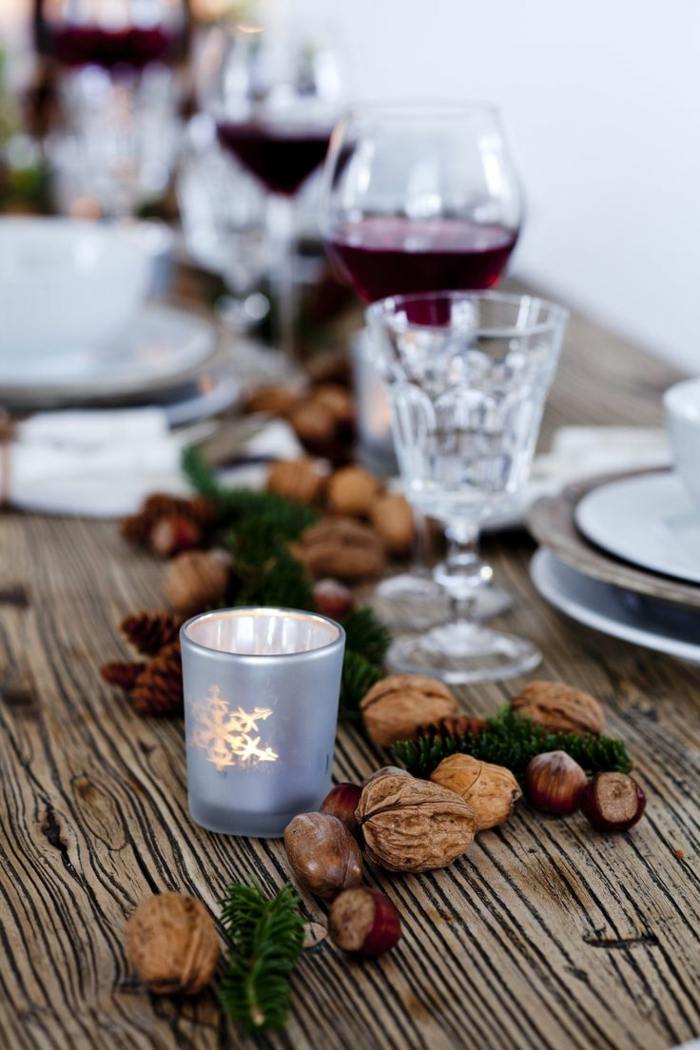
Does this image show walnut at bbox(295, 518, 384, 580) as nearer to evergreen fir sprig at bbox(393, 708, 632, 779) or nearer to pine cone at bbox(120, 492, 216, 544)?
pine cone at bbox(120, 492, 216, 544)

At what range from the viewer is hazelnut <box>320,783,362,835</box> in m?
0.63

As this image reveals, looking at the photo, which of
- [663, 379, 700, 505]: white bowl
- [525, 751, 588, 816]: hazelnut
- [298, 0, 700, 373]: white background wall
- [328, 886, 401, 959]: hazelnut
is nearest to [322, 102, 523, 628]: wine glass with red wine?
[663, 379, 700, 505]: white bowl

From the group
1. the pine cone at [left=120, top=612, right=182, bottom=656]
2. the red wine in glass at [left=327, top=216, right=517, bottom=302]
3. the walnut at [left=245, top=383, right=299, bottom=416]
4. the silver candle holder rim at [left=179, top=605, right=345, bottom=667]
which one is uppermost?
the red wine in glass at [left=327, top=216, right=517, bottom=302]

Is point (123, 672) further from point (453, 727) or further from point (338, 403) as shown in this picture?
point (338, 403)

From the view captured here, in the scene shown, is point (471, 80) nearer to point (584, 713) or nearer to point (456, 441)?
point (456, 441)

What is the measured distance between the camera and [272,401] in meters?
1.38

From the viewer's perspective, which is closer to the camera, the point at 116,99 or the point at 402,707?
the point at 402,707

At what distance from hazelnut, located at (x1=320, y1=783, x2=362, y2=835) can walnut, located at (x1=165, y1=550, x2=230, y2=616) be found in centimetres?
29

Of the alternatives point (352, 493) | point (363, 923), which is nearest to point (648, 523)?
A: point (352, 493)

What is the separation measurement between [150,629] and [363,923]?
313 millimetres

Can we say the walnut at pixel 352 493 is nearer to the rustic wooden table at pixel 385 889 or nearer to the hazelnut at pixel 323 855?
the rustic wooden table at pixel 385 889

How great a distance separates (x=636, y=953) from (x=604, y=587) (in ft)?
1.18

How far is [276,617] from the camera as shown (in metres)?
0.66

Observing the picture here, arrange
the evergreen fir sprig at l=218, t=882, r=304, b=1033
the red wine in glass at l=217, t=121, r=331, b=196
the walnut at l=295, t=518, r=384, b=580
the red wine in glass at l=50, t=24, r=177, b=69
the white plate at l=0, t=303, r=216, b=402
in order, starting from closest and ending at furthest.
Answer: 1. the evergreen fir sprig at l=218, t=882, r=304, b=1033
2. the walnut at l=295, t=518, r=384, b=580
3. the white plate at l=0, t=303, r=216, b=402
4. the red wine in glass at l=217, t=121, r=331, b=196
5. the red wine in glass at l=50, t=24, r=177, b=69
